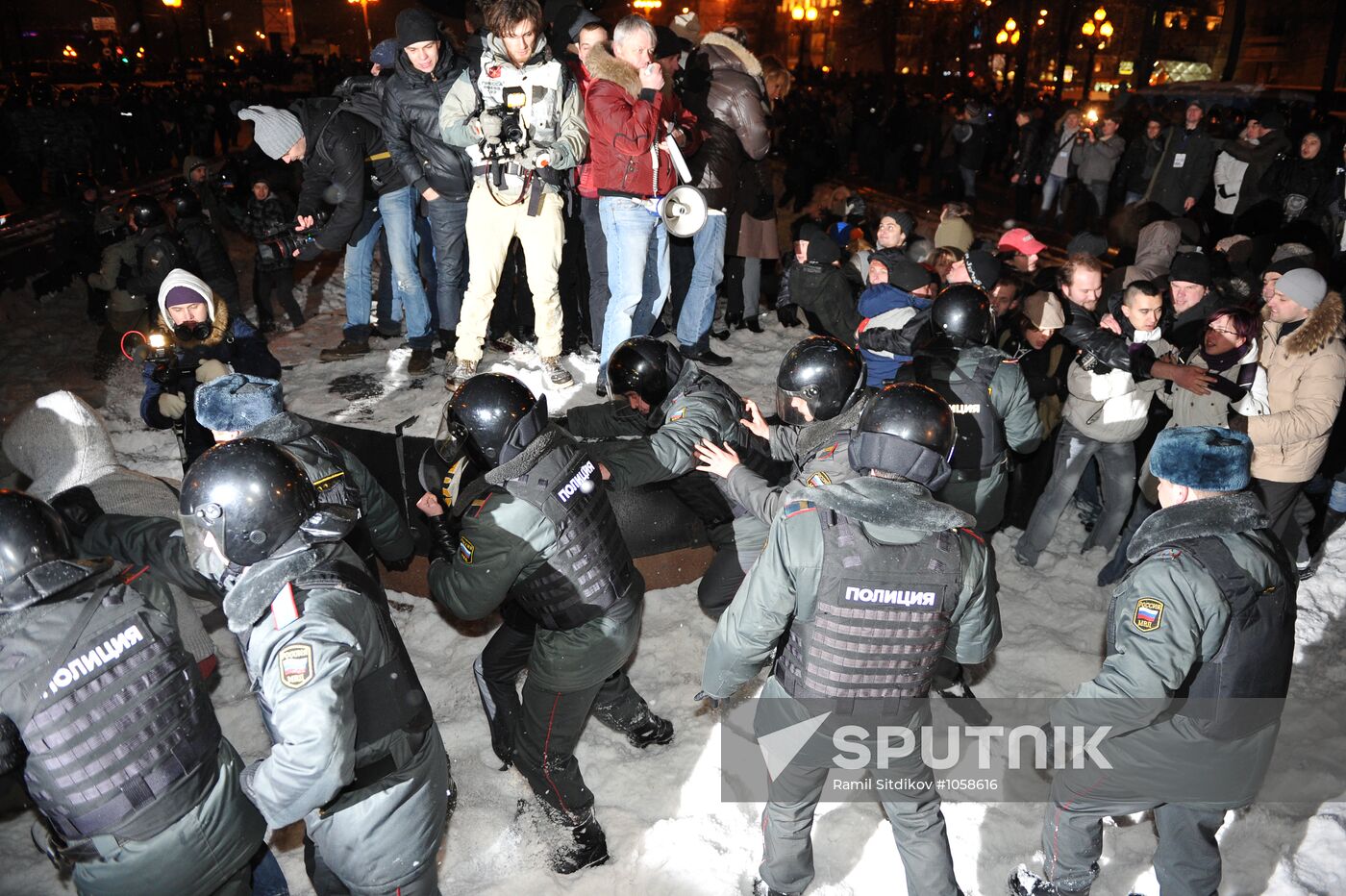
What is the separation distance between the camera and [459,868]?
136 inches

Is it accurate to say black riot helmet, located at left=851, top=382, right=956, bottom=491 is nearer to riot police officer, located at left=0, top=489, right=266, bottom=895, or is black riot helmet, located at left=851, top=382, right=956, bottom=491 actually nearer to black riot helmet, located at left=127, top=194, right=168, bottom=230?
riot police officer, located at left=0, top=489, right=266, bottom=895

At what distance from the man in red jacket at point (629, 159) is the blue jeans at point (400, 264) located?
4.53 ft

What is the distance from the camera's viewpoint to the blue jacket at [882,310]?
5.00 meters

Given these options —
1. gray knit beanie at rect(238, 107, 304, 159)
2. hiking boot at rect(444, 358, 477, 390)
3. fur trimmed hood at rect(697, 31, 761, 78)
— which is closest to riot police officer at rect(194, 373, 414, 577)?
hiking boot at rect(444, 358, 477, 390)

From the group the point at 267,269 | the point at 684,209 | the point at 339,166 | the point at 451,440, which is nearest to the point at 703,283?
the point at 684,209

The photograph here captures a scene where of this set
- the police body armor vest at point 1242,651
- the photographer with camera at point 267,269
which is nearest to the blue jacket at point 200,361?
the photographer with camera at point 267,269

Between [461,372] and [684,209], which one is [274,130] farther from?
[684,209]

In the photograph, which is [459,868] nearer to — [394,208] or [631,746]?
[631,746]

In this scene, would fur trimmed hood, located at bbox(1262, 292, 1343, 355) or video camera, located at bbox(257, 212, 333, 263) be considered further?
video camera, located at bbox(257, 212, 333, 263)

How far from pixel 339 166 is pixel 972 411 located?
4402mm

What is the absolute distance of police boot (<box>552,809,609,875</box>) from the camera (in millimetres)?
3428

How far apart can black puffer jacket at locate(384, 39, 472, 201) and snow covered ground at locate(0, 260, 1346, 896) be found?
126 centimetres

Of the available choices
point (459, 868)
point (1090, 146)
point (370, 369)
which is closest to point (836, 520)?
point (459, 868)

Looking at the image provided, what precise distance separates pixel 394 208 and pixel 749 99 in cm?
266
